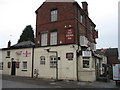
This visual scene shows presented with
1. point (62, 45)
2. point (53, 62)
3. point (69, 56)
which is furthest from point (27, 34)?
point (69, 56)

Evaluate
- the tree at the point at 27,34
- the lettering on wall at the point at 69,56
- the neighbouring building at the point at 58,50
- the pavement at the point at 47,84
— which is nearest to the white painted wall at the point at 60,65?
the neighbouring building at the point at 58,50

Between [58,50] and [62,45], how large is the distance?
0.98m

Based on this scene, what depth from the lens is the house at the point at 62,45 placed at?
780 inches

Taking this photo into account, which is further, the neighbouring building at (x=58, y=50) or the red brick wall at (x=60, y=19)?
the red brick wall at (x=60, y=19)

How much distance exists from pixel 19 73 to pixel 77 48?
11.2 meters

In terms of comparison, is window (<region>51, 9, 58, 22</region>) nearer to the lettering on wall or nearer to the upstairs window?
the upstairs window

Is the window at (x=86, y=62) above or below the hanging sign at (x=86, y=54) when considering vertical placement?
below

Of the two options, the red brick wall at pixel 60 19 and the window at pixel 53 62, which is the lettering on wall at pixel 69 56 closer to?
the red brick wall at pixel 60 19

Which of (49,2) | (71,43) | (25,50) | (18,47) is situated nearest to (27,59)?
(25,50)

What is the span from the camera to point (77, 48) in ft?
66.1

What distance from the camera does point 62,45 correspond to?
68.7ft

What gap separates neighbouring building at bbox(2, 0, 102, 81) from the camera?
19.9 metres

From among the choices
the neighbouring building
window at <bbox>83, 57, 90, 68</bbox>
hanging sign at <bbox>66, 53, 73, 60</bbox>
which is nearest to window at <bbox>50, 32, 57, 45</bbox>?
the neighbouring building

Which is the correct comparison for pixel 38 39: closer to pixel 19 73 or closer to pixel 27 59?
pixel 27 59
